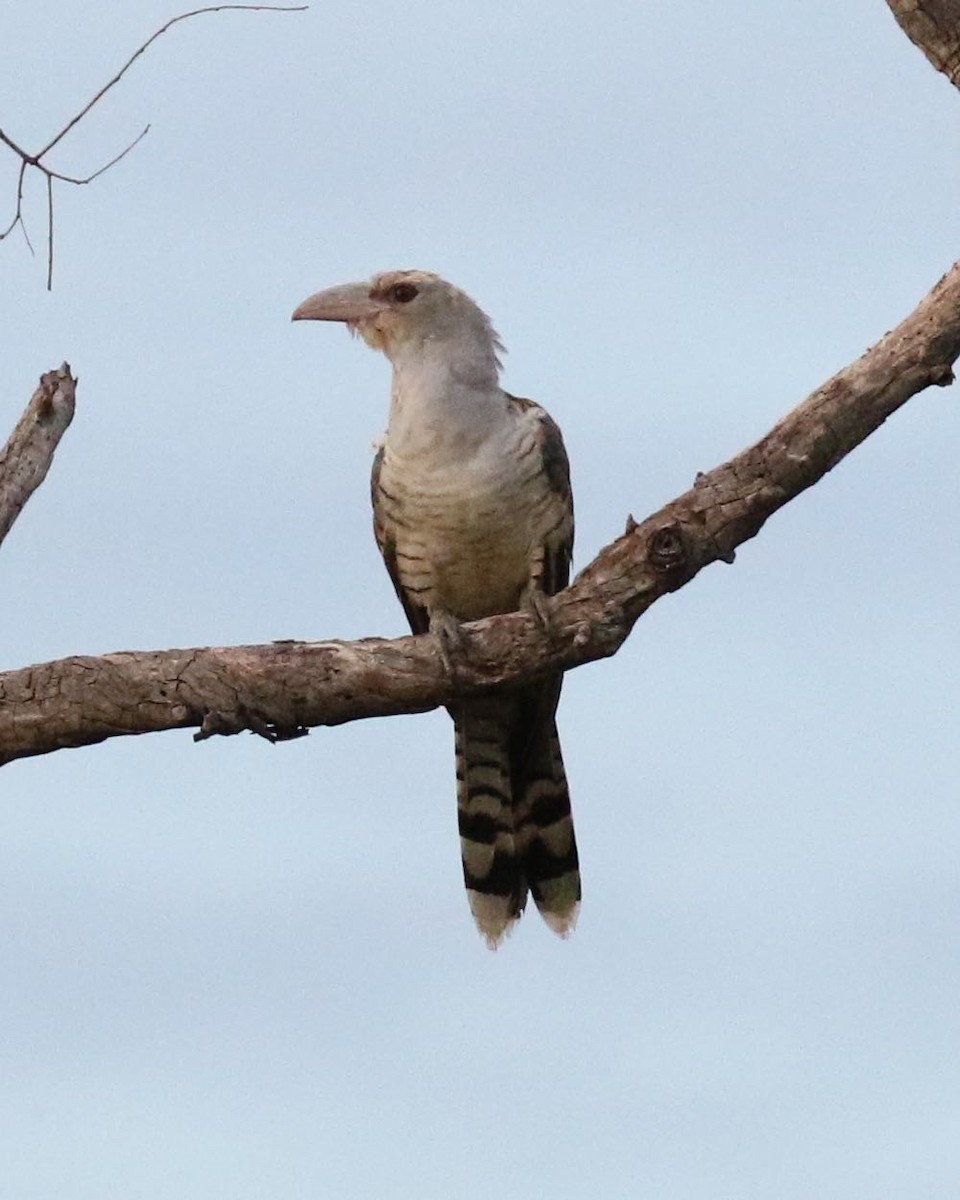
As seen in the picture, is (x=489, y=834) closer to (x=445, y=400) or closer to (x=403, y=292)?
(x=445, y=400)

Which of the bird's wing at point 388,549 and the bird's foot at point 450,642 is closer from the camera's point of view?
the bird's foot at point 450,642

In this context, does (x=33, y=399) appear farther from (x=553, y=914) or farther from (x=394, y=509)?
(x=553, y=914)

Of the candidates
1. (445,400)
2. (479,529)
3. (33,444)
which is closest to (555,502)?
(479,529)

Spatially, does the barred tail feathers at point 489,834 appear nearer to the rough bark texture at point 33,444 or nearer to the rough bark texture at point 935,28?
the rough bark texture at point 33,444

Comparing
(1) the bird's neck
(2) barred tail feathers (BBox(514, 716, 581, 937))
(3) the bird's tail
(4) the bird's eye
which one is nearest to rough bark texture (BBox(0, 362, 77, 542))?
(1) the bird's neck

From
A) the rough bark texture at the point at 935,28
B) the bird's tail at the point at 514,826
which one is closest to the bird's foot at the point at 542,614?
the bird's tail at the point at 514,826

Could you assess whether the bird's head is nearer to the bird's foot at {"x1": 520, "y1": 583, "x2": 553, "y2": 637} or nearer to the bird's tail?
the bird's tail

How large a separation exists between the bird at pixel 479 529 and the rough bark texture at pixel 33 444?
4.24 ft

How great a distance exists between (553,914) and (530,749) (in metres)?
0.63

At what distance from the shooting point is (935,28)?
5.81 meters

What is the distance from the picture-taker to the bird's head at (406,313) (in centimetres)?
717

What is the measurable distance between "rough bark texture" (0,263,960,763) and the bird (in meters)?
0.76

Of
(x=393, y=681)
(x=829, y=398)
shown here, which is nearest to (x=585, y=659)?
(x=393, y=681)

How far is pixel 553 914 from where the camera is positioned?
749 centimetres
